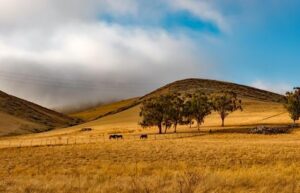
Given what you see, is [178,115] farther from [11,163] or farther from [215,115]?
[11,163]

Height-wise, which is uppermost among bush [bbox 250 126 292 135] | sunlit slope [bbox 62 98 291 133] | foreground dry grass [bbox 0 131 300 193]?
sunlit slope [bbox 62 98 291 133]

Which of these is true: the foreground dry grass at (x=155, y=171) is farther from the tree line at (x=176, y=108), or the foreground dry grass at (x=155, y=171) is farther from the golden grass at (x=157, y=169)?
the tree line at (x=176, y=108)

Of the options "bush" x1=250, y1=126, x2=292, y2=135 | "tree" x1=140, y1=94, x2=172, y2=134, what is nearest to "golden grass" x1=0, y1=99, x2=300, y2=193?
"bush" x1=250, y1=126, x2=292, y2=135

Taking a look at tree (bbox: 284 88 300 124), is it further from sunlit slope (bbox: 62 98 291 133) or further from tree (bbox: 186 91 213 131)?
tree (bbox: 186 91 213 131)

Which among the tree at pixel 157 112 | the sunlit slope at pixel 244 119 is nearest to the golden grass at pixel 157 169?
the tree at pixel 157 112

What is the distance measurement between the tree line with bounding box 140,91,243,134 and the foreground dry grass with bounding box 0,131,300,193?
54343 millimetres

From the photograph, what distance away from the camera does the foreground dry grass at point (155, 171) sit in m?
16.2

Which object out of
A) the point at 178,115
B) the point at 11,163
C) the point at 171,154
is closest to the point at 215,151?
the point at 171,154

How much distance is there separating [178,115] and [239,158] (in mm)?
67043

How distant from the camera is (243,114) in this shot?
142 meters

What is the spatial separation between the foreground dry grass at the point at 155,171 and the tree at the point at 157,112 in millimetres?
53742

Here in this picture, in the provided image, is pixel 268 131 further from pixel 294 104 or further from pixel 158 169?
pixel 158 169

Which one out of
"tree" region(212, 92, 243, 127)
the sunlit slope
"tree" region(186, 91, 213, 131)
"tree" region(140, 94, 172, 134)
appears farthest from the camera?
the sunlit slope

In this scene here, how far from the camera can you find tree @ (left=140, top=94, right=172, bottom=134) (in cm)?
10225
